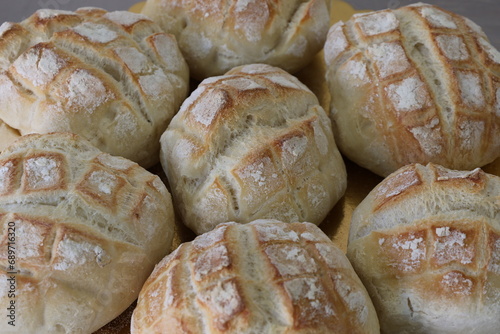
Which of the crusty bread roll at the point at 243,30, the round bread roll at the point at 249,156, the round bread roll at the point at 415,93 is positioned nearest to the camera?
the round bread roll at the point at 249,156

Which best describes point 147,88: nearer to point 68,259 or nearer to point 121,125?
point 121,125

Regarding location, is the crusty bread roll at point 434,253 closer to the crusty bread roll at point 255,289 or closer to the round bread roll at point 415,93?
the crusty bread roll at point 255,289

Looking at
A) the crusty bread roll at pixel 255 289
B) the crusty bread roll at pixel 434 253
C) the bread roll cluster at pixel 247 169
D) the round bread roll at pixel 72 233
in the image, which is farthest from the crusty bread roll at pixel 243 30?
the crusty bread roll at pixel 255 289

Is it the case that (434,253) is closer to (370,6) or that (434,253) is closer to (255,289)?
(255,289)

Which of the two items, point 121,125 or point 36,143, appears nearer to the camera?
point 36,143

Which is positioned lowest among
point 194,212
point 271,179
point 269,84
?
point 194,212

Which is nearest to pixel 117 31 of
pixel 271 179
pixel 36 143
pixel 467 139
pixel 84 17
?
pixel 84 17

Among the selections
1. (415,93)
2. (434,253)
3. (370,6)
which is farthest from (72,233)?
(370,6)
